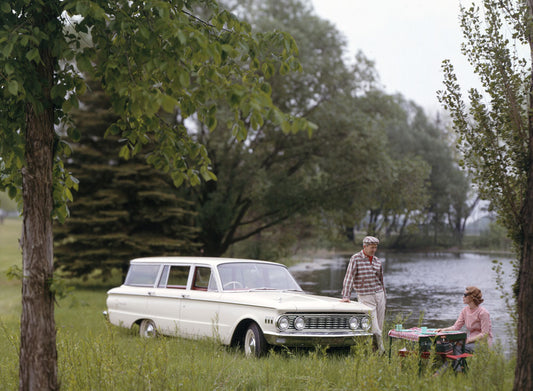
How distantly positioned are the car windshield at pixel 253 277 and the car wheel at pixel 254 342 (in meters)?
1.08

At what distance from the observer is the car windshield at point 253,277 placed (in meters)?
10.8

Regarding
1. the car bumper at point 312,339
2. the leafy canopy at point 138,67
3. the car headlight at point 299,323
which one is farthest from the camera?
the car headlight at point 299,323

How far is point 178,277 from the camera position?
11781 millimetres

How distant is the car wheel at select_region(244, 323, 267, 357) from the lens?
9422 millimetres

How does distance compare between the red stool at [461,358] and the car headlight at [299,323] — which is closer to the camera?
the red stool at [461,358]

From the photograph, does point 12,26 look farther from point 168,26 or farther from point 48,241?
point 48,241

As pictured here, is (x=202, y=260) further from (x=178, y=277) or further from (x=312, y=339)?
(x=312, y=339)

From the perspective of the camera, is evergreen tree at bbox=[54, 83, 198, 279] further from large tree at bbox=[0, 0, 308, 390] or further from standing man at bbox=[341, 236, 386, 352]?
large tree at bbox=[0, 0, 308, 390]

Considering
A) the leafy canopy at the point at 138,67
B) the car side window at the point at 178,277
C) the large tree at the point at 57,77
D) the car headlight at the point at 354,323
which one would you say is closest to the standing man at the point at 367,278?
the car headlight at the point at 354,323

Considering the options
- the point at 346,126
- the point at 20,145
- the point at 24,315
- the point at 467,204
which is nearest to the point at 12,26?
the point at 20,145

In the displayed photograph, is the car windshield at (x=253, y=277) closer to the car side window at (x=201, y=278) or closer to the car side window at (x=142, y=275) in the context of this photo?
the car side window at (x=201, y=278)

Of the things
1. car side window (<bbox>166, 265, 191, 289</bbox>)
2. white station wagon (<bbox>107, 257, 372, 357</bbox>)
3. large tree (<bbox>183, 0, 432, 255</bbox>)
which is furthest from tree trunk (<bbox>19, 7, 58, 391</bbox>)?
large tree (<bbox>183, 0, 432, 255</bbox>)

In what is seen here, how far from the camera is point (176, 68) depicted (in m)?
5.17

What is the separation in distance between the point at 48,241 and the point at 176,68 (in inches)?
78.3
